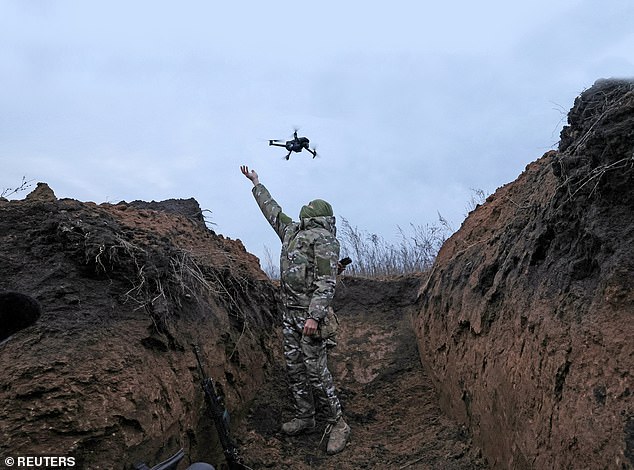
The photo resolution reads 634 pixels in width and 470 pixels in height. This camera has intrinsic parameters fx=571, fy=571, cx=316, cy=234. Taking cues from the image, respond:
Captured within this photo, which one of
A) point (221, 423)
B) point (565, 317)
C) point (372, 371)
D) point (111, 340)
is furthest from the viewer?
point (372, 371)

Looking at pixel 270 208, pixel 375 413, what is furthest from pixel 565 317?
pixel 270 208

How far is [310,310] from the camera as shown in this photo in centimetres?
540

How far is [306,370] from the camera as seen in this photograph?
5.55m

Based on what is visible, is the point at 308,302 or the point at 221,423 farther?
the point at 308,302

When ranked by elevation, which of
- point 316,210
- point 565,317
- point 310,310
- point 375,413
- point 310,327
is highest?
point 316,210

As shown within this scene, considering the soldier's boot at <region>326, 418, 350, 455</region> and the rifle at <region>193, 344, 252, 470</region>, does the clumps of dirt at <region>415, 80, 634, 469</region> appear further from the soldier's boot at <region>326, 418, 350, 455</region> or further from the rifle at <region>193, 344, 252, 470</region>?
the rifle at <region>193, 344, 252, 470</region>

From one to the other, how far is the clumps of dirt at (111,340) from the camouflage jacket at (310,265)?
67 cm

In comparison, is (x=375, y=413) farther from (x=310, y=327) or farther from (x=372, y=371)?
(x=310, y=327)

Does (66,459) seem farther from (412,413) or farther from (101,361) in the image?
(412,413)

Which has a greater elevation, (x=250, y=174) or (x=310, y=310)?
(x=250, y=174)

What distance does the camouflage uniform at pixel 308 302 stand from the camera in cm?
549

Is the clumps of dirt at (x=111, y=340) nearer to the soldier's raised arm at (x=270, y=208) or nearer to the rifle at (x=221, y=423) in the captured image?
the rifle at (x=221, y=423)

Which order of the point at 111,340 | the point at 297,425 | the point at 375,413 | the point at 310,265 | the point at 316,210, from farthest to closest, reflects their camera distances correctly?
1. the point at 375,413
2. the point at 316,210
3. the point at 310,265
4. the point at 297,425
5. the point at 111,340

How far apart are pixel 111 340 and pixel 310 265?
7.30 feet
